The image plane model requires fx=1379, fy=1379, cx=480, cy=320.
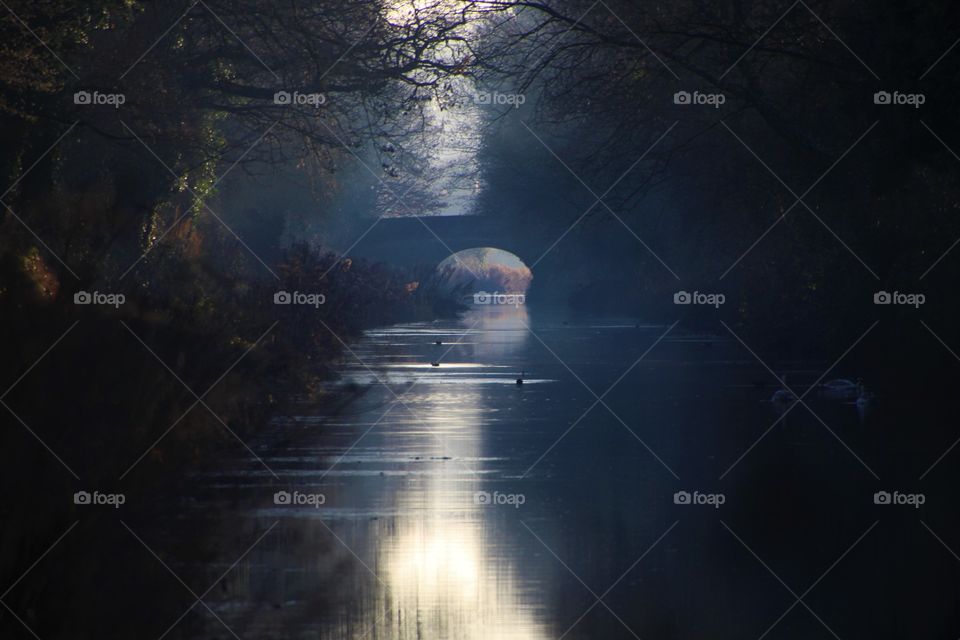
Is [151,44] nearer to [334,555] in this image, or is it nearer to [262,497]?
[262,497]

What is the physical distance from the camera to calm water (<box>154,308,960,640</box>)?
8031mm

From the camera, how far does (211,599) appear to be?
855cm

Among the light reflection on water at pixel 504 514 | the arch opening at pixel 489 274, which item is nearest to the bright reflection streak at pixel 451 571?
the light reflection on water at pixel 504 514

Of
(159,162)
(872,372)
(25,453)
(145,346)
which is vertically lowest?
(25,453)

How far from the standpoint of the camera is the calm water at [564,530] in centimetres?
803

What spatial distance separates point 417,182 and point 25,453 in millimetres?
81775

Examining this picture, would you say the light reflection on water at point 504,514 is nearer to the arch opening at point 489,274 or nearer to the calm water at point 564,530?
the calm water at point 564,530

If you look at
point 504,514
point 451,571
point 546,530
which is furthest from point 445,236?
point 451,571

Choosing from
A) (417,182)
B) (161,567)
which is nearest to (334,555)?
(161,567)

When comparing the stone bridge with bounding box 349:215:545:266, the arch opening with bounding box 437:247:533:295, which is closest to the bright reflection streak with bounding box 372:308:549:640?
the stone bridge with bounding box 349:215:545:266

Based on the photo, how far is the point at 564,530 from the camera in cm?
1071

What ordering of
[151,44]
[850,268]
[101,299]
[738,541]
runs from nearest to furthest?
[738,541], [101,299], [151,44], [850,268]

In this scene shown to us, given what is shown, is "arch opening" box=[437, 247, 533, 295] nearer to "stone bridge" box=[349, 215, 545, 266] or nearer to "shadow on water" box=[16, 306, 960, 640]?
"stone bridge" box=[349, 215, 545, 266]

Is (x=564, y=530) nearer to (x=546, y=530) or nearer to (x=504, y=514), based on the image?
(x=546, y=530)
